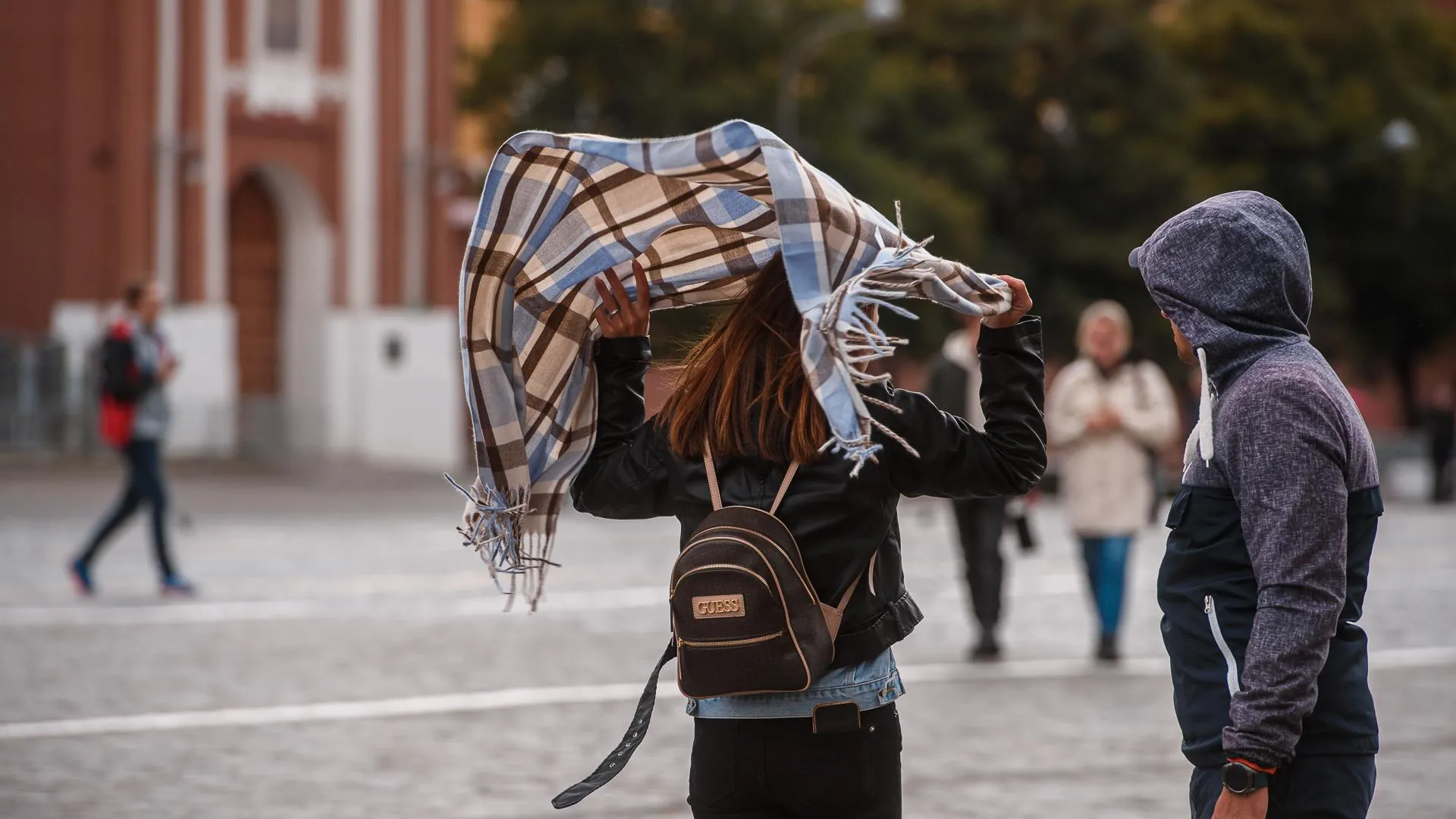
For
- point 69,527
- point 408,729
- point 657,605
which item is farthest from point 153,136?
point 408,729

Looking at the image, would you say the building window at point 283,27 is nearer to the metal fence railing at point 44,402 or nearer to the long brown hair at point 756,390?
the metal fence railing at point 44,402

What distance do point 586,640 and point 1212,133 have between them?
139 feet

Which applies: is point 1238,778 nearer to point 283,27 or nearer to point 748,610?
point 748,610

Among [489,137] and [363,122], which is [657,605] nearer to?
[363,122]

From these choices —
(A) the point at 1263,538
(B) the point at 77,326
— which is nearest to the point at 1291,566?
(A) the point at 1263,538

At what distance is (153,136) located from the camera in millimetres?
31891

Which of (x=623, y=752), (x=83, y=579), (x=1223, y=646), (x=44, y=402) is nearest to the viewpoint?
(x=1223, y=646)

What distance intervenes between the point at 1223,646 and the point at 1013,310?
2.44ft

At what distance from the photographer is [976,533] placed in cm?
1080

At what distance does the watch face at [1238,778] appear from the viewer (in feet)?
11.0

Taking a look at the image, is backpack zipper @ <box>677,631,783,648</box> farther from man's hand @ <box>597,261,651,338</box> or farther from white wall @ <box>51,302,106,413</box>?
white wall @ <box>51,302,106,413</box>

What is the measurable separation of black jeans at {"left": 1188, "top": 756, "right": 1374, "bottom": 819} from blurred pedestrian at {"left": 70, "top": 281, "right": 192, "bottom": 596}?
35.7 feet

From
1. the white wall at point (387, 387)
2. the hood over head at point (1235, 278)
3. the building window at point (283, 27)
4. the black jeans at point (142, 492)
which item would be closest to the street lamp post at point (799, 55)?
the white wall at point (387, 387)

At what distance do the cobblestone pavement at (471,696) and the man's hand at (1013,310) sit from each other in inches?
134
